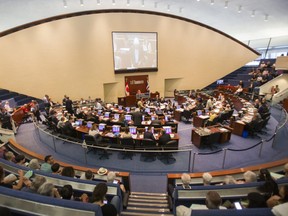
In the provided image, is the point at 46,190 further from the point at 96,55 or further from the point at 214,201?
the point at 96,55

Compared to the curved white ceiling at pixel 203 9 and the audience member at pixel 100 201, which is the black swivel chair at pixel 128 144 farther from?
the curved white ceiling at pixel 203 9

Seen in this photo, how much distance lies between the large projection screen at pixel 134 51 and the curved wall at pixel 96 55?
48cm

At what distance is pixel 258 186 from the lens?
9.47 feet

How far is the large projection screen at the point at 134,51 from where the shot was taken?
1516 cm

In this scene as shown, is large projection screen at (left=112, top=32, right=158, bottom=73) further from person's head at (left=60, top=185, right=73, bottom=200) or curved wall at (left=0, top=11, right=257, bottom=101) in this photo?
person's head at (left=60, top=185, right=73, bottom=200)

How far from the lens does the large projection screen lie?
49.7 ft

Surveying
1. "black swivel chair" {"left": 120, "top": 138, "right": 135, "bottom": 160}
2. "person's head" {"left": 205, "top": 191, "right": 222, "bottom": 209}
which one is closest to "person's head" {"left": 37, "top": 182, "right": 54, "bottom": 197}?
"person's head" {"left": 205, "top": 191, "right": 222, "bottom": 209}

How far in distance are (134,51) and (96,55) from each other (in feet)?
11.1

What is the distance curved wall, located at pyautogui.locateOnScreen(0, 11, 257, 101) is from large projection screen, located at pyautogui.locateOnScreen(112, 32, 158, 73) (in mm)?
482

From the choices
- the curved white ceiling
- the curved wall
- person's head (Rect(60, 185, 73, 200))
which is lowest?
person's head (Rect(60, 185, 73, 200))

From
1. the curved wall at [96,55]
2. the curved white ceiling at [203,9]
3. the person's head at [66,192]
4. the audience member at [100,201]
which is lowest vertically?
the person's head at [66,192]

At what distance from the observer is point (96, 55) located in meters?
14.8

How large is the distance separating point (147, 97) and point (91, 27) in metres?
7.64

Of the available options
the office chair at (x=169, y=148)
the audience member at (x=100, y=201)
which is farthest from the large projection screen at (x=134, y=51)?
the audience member at (x=100, y=201)
